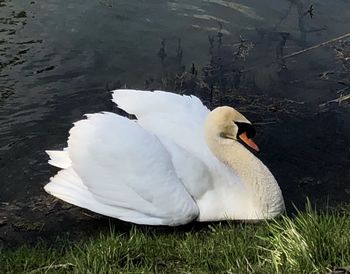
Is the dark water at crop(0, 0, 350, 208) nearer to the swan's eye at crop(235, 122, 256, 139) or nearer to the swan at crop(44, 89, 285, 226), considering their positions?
the swan at crop(44, 89, 285, 226)

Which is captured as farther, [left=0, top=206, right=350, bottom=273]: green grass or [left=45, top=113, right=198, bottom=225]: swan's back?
[left=45, top=113, right=198, bottom=225]: swan's back

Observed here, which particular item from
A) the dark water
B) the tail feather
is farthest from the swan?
the dark water

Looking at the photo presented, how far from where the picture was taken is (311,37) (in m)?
10.1

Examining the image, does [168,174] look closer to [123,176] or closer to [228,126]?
[123,176]

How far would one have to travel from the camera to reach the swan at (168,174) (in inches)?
254

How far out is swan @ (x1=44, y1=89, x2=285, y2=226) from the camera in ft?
21.1

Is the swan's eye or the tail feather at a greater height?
the swan's eye

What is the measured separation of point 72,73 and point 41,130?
1307 mm

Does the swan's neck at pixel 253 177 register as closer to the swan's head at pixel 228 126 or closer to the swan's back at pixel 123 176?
the swan's head at pixel 228 126

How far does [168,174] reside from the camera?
6414mm

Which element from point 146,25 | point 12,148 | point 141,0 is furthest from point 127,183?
point 141,0

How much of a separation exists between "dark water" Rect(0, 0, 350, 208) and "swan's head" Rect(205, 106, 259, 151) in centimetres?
80

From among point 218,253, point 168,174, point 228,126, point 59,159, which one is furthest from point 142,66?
point 218,253

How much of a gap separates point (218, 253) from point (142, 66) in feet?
15.7
